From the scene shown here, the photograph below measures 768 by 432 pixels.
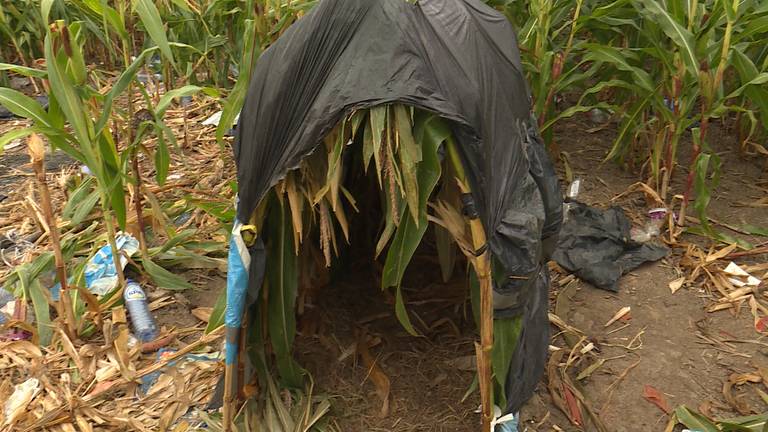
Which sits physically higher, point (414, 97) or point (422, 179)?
point (414, 97)

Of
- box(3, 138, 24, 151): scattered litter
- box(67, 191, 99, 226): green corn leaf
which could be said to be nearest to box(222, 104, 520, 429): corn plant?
box(67, 191, 99, 226): green corn leaf

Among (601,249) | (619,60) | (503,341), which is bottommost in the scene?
(601,249)

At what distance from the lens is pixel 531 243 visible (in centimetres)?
186

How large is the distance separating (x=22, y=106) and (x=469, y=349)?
179cm

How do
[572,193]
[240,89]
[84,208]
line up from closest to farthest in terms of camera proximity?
[240,89] → [84,208] → [572,193]

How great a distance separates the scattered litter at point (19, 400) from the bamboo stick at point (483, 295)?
150 centimetres

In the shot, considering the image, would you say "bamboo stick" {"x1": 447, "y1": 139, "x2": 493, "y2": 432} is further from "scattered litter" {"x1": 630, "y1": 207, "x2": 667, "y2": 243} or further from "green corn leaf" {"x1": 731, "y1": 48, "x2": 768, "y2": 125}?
"green corn leaf" {"x1": 731, "y1": 48, "x2": 768, "y2": 125}

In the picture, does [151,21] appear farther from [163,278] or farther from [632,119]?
[632,119]

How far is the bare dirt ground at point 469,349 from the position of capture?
226cm

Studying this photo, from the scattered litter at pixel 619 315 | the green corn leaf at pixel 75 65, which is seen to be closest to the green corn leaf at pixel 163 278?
the green corn leaf at pixel 75 65

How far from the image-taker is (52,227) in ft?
7.31

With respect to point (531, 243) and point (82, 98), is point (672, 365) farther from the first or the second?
point (82, 98)

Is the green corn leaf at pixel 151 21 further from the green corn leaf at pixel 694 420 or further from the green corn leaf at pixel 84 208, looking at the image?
the green corn leaf at pixel 694 420

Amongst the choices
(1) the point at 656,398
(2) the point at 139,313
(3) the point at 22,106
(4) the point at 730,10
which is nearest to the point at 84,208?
(2) the point at 139,313
